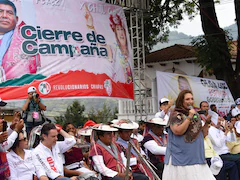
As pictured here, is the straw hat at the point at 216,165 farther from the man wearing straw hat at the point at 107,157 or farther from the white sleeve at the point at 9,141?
the white sleeve at the point at 9,141

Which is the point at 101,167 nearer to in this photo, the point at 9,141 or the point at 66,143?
the point at 66,143

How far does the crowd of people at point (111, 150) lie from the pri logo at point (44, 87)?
2.67 m

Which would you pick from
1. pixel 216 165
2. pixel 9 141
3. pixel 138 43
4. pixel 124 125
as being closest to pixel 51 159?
pixel 9 141

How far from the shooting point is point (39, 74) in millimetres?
10203

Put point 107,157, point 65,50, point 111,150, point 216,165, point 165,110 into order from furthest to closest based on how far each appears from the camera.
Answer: point 65,50 < point 165,110 < point 216,165 < point 111,150 < point 107,157

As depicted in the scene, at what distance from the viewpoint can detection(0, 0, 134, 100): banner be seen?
987cm

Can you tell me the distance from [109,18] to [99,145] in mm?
6756

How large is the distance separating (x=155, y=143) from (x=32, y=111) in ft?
7.58

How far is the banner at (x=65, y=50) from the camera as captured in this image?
9867mm

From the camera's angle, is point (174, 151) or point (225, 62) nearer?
point (174, 151)

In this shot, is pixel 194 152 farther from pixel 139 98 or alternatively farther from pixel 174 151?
pixel 139 98

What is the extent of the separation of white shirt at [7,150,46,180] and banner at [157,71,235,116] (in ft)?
20.3

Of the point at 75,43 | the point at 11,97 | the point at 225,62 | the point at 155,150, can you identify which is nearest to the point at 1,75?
the point at 11,97

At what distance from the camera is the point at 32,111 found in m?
7.51
